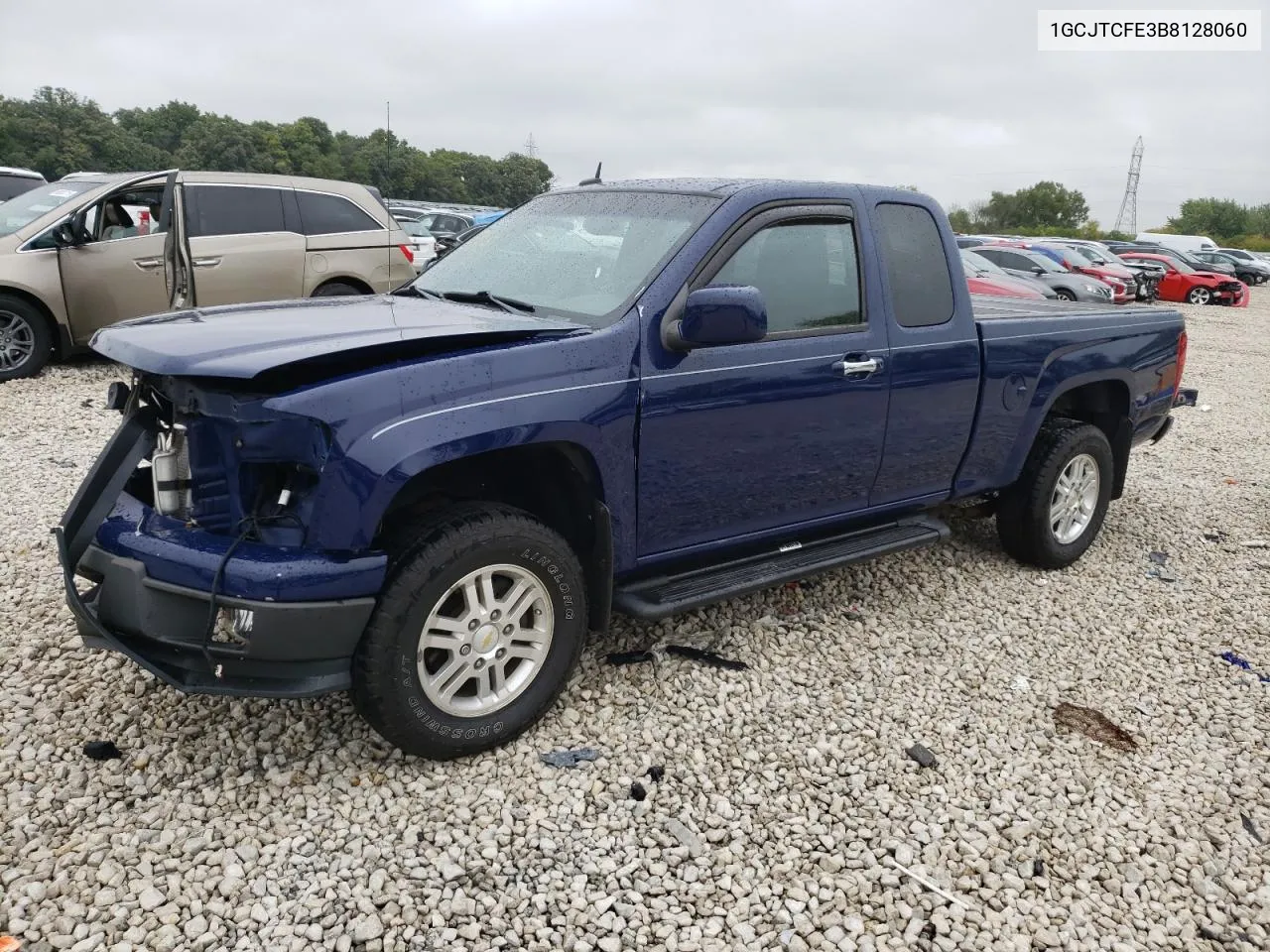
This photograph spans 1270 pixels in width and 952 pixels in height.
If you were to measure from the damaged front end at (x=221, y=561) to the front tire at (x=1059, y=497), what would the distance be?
3645 millimetres

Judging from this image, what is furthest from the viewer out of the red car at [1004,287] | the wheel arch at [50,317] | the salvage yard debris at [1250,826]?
the red car at [1004,287]

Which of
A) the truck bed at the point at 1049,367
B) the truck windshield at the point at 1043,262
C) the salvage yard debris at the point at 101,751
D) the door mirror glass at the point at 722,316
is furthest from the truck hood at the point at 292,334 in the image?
the truck windshield at the point at 1043,262

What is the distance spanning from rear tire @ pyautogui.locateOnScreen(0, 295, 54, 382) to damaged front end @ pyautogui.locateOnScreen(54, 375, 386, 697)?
6.52 meters

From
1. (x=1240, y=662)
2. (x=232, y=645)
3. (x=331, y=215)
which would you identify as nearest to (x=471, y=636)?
(x=232, y=645)

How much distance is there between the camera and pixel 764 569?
3.87m

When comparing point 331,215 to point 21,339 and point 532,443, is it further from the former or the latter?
point 532,443

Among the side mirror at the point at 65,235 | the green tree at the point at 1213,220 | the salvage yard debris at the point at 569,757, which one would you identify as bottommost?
the salvage yard debris at the point at 569,757

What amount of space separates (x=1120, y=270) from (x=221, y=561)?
27.1m

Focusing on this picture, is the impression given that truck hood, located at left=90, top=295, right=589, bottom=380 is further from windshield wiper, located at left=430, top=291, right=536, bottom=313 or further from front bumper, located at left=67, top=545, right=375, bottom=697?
front bumper, located at left=67, top=545, right=375, bottom=697

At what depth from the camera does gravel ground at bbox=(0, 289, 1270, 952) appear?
2604mm

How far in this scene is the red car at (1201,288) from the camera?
93.6 feet

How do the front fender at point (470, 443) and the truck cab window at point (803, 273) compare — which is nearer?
the front fender at point (470, 443)

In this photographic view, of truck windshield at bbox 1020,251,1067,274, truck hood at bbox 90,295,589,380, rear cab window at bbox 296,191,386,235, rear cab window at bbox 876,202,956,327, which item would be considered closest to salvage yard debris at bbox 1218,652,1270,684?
rear cab window at bbox 876,202,956,327

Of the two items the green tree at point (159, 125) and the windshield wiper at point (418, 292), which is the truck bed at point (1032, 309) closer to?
the windshield wiper at point (418, 292)
